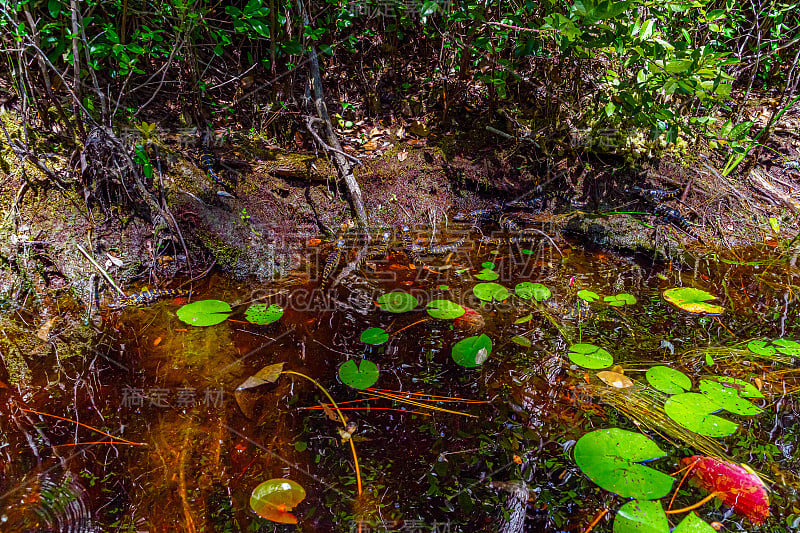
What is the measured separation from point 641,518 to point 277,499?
36.3 inches

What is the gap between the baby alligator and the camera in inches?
71.8

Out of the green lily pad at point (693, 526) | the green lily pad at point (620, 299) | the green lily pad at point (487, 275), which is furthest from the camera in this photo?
→ the green lily pad at point (487, 275)

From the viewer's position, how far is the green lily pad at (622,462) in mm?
1104

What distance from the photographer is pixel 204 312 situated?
174 centimetres

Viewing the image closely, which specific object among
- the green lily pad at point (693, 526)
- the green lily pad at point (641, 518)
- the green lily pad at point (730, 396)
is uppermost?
the green lily pad at point (730, 396)

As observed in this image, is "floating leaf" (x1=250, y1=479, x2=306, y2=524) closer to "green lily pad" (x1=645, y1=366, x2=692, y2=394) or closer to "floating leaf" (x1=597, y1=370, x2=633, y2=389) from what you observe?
"floating leaf" (x1=597, y1=370, x2=633, y2=389)

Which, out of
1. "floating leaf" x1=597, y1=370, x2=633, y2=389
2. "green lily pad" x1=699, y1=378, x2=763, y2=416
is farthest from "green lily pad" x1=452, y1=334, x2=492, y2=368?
"green lily pad" x1=699, y1=378, x2=763, y2=416

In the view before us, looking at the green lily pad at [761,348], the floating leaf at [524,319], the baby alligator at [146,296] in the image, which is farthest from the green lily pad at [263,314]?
the green lily pad at [761,348]

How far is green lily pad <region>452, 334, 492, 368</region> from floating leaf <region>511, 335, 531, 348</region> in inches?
5.2

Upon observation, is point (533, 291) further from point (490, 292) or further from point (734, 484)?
point (734, 484)

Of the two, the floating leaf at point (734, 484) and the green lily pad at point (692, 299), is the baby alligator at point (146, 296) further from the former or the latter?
the green lily pad at point (692, 299)

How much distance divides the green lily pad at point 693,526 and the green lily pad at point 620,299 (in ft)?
3.35

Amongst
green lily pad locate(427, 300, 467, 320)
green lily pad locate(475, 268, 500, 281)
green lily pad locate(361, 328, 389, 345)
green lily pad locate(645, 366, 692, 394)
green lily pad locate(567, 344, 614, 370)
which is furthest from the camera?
green lily pad locate(475, 268, 500, 281)

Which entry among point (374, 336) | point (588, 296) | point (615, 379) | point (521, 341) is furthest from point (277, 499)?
point (588, 296)
